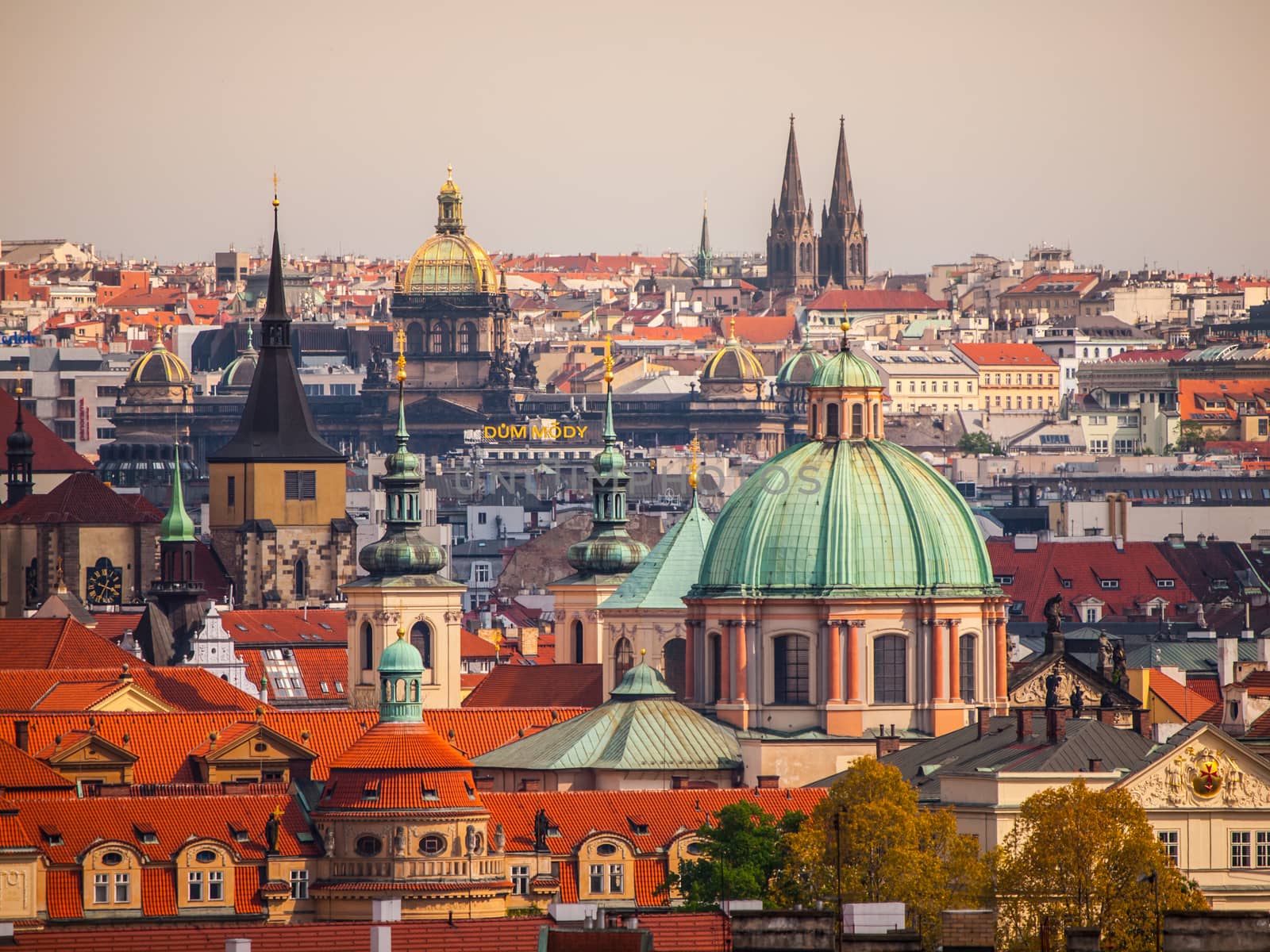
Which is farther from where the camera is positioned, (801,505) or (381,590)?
(381,590)

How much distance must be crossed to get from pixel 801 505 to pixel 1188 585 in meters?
48.2

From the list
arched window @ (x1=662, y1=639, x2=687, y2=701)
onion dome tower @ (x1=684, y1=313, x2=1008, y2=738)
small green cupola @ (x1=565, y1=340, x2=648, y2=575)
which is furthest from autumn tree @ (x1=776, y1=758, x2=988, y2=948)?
small green cupola @ (x1=565, y1=340, x2=648, y2=575)

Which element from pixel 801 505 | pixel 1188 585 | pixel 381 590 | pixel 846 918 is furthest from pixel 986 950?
pixel 1188 585

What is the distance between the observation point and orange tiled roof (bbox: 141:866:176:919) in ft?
245

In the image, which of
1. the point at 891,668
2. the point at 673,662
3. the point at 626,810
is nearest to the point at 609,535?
the point at 673,662

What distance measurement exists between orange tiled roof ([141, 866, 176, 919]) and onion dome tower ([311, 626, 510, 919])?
2126 millimetres

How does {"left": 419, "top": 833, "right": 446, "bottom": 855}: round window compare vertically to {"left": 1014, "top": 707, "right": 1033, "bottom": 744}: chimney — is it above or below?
below

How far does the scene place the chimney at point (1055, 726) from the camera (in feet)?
247

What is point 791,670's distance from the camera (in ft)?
282

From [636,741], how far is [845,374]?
7.49m

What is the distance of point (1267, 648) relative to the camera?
106 meters

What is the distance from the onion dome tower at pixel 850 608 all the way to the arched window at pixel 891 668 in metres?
0.02

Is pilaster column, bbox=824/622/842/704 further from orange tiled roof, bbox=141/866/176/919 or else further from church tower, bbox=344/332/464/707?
church tower, bbox=344/332/464/707

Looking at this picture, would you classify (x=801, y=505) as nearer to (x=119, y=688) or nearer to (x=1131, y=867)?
(x=119, y=688)
